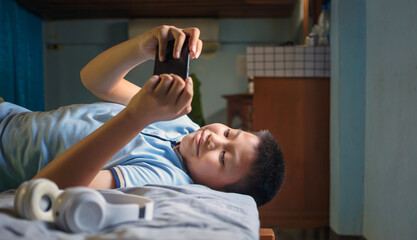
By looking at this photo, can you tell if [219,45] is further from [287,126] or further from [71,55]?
[287,126]

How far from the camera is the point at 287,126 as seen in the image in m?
2.56

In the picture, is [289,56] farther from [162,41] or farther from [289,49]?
[162,41]

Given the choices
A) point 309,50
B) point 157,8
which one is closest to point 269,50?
point 309,50

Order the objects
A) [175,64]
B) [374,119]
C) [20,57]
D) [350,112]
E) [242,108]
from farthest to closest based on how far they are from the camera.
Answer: [20,57], [242,108], [350,112], [374,119], [175,64]

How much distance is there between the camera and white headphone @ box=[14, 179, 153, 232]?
1.74 feet

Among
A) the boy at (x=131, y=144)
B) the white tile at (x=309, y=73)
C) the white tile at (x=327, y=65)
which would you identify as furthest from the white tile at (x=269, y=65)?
the boy at (x=131, y=144)

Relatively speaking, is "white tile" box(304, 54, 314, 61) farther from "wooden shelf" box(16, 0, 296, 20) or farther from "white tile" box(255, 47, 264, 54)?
"wooden shelf" box(16, 0, 296, 20)

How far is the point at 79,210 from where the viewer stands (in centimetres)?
53

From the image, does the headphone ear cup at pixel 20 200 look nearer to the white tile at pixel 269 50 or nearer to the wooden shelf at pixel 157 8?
the white tile at pixel 269 50

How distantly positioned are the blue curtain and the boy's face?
346cm

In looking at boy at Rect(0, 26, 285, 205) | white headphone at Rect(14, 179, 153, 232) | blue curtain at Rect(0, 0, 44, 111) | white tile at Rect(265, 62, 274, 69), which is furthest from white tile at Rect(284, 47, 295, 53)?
blue curtain at Rect(0, 0, 44, 111)

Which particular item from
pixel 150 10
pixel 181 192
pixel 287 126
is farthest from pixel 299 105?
pixel 150 10

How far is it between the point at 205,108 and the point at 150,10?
1559 millimetres

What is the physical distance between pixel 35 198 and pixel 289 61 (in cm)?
216
